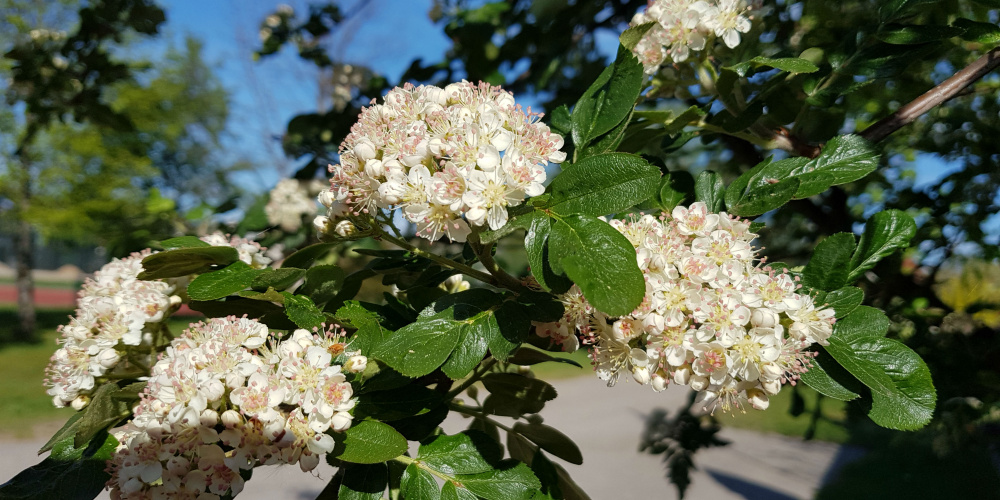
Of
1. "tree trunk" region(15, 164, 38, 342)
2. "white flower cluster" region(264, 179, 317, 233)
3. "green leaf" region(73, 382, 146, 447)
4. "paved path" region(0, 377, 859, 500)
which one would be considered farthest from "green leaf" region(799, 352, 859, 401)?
"tree trunk" region(15, 164, 38, 342)

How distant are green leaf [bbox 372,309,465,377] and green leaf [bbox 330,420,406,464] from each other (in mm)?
132

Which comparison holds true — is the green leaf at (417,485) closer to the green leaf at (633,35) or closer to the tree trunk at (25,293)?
the green leaf at (633,35)

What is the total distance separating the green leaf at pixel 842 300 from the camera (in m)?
0.94

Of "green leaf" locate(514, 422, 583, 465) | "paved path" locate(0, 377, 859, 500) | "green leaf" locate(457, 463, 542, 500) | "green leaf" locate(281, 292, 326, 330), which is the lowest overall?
"paved path" locate(0, 377, 859, 500)

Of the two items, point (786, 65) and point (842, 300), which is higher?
point (786, 65)

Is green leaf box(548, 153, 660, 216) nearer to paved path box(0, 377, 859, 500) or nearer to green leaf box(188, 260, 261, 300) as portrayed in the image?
green leaf box(188, 260, 261, 300)

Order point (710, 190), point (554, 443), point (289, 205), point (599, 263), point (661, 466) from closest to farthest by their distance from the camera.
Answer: point (599, 263), point (710, 190), point (554, 443), point (289, 205), point (661, 466)

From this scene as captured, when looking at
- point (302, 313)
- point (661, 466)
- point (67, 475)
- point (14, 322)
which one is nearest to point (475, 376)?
point (302, 313)

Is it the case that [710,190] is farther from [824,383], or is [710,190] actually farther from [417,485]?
[417,485]

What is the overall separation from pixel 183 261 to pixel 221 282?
0.11 m

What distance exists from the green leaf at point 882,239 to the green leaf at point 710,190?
10.8 inches

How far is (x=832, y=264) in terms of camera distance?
3.19 ft

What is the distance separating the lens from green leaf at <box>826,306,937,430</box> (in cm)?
84

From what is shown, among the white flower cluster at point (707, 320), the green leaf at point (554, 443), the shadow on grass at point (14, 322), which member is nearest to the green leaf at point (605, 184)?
the white flower cluster at point (707, 320)
